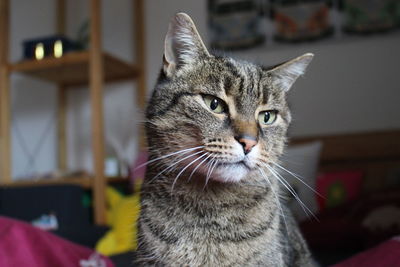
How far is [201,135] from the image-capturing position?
816 millimetres

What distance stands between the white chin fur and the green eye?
0.15 meters

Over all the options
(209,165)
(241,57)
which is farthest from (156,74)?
(209,165)

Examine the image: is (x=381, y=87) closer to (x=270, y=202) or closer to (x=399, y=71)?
(x=399, y=71)

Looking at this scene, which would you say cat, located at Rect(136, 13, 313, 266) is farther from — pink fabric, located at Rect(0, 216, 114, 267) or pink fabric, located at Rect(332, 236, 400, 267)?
pink fabric, located at Rect(0, 216, 114, 267)

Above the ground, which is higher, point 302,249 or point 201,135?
point 201,135

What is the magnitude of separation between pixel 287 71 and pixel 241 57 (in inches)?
52.0

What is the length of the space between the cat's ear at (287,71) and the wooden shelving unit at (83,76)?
1.41 meters

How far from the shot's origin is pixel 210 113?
844mm

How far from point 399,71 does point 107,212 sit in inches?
69.5

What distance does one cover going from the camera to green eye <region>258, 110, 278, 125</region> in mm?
928

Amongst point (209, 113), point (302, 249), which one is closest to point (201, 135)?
point (209, 113)

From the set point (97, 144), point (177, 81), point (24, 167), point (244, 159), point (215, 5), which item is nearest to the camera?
point (244, 159)

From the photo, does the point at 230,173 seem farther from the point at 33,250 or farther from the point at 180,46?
the point at 33,250

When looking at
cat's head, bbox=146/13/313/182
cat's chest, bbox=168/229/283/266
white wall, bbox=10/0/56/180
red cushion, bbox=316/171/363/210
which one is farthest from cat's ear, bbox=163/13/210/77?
white wall, bbox=10/0/56/180
